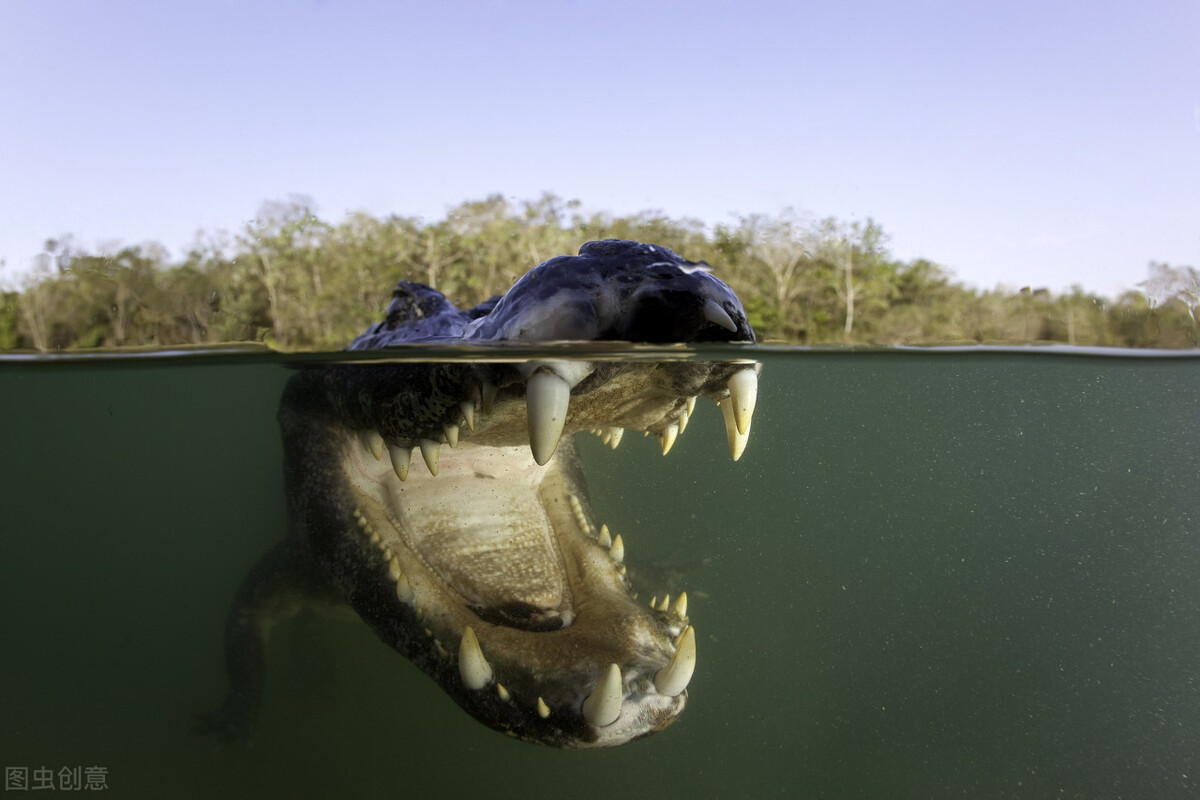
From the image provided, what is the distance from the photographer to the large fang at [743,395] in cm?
211

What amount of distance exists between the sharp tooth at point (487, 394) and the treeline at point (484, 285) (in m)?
4.35

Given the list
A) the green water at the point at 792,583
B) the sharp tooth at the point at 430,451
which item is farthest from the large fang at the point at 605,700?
the green water at the point at 792,583

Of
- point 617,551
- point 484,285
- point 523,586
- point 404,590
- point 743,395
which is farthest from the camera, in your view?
point 484,285

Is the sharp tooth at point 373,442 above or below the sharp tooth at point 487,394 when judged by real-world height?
below

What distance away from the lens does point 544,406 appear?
6.19 ft

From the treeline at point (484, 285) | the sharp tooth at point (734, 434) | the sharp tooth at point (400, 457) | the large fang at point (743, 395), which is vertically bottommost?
the sharp tooth at point (400, 457)

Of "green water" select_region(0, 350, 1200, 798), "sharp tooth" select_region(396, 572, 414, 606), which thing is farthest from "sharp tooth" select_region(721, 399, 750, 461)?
"green water" select_region(0, 350, 1200, 798)

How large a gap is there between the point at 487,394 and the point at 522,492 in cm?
116

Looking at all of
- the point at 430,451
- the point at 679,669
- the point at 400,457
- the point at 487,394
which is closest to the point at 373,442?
the point at 400,457

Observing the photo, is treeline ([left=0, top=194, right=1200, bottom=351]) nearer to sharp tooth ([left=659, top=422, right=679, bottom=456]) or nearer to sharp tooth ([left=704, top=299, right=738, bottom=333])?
sharp tooth ([left=659, top=422, right=679, bottom=456])

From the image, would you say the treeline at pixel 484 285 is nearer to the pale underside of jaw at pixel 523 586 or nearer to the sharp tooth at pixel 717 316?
the pale underside of jaw at pixel 523 586

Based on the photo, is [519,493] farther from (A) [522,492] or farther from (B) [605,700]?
(B) [605,700]

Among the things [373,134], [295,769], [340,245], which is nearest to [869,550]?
[295,769]

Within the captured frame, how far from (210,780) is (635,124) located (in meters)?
4.86
